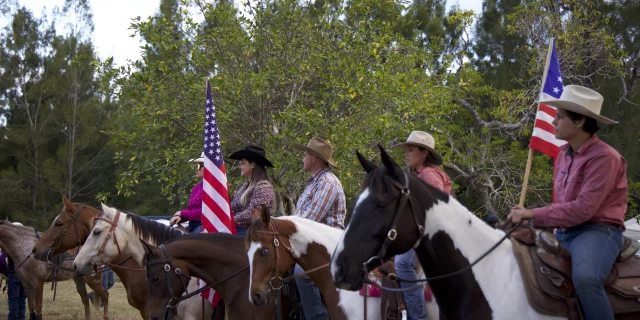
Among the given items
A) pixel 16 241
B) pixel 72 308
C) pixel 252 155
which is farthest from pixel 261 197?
pixel 72 308

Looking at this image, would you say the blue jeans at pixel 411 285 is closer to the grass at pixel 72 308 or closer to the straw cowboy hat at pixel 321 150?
the straw cowboy hat at pixel 321 150

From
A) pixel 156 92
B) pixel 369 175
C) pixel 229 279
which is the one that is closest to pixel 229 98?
pixel 156 92

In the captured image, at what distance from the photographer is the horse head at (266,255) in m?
5.30

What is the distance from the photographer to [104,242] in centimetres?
810

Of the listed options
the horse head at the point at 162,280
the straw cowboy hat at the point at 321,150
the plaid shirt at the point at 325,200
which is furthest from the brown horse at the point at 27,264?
the straw cowboy hat at the point at 321,150

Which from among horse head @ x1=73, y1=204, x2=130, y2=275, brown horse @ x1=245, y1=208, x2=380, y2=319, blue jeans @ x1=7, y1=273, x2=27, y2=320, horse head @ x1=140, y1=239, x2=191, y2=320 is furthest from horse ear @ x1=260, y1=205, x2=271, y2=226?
blue jeans @ x1=7, y1=273, x2=27, y2=320

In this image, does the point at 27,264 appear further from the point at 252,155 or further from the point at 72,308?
the point at 252,155

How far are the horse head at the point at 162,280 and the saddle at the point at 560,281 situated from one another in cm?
374

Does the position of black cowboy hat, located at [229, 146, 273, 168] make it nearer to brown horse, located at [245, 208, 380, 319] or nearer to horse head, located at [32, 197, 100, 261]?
brown horse, located at [245, 208, 380, 319]

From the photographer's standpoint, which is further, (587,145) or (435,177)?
(435,177)

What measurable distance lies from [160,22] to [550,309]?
10.8 metres

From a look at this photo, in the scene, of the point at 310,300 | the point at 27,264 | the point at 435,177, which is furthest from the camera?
the point at 27,264

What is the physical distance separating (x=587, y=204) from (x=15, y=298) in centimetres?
1097

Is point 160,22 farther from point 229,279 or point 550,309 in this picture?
point 550,309
